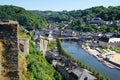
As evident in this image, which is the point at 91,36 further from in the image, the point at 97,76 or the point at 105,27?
the point at 97,76

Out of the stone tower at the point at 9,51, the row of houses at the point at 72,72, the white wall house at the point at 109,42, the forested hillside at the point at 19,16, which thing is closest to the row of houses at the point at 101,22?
the forested hillside at the point at 19,16

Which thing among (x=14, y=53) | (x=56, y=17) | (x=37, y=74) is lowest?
(x=56, y=17)

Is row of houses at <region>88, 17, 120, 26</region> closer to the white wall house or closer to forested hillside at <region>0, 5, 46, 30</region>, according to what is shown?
forested hillside at <region>0, 5, 46, 30</region>

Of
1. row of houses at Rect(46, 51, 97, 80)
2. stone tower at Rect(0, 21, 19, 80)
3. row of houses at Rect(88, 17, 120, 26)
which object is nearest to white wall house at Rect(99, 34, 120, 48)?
row of houses at Rect(88, 17, 120, 26)

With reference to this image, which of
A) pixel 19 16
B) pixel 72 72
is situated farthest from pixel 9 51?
pixel 19 16

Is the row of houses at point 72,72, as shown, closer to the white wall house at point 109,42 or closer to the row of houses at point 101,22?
the white wall house at point 109,42

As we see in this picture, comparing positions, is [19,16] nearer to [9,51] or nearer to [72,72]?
[72,72]

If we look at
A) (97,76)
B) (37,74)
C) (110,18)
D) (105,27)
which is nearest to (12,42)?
(37,74)

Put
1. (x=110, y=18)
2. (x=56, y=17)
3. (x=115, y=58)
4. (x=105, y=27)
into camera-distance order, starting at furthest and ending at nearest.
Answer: (x=56, y=17), (x=110, y=18), (x=105, y=27), (x=115, y=58)
